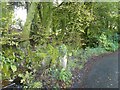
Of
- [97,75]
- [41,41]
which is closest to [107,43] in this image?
[97,75]

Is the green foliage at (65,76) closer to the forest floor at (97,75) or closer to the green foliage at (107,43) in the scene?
the forest floor at (97,75)

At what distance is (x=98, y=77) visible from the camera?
164 inches

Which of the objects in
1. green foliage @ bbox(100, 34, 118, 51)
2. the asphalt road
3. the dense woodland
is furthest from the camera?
green foliage @ bbox(100, 34, 118, 51)

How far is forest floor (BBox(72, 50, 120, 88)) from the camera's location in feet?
12.5

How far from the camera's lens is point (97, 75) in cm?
427

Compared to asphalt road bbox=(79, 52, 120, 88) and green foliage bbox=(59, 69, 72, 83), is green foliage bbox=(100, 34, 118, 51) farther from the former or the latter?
green foliage bbox=(59, 69, 72, 83)

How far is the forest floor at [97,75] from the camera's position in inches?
150

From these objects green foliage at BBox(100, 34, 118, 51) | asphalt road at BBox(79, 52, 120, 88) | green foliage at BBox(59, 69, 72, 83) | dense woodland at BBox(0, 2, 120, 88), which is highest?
dense woodland at BBox(0, 2, 120, 88)

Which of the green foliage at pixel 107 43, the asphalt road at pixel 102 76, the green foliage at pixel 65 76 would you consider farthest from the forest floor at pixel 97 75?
the green foliage at pixel 107 43

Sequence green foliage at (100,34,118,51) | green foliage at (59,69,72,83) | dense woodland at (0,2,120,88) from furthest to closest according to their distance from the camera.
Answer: green foliage at (100,34,118,51) → green foliage at (59,69,72,83) → dense woodland at (0,2,120,88)

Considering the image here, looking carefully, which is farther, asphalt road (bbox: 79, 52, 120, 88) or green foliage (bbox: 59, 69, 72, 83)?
asphalt road (bbox: 79, 52, 120, 88)

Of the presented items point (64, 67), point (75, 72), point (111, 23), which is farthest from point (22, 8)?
point (111, 23)

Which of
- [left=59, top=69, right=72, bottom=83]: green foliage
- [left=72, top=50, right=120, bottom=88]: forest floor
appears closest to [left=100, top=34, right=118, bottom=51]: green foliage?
[left=72, top=50, right=120, bottom=88]: forest floor

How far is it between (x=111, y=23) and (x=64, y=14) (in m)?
3.62
